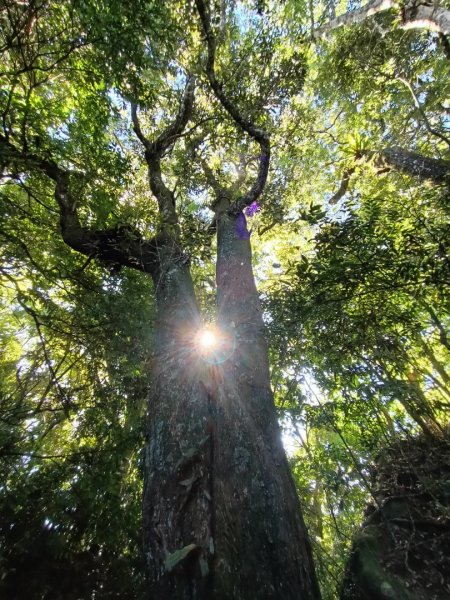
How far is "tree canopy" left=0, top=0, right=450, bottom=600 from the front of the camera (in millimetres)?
3332

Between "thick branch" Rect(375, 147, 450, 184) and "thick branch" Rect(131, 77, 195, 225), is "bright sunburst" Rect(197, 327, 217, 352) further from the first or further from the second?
"thick branch" Rect(375, 147, 450, 184)

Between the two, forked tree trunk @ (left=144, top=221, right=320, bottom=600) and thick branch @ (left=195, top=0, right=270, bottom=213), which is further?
thick branch @ (left=195, top=0, right=270, bottom=213)

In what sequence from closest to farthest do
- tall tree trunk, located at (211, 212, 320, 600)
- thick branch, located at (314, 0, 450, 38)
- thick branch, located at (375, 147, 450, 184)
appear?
1. tall tree trunk, located at (211, 212, 320, 600)
2. thick branch, located at (314, 0, 450, 38)
3. thick branch, located at (375, 147, 450, 184)

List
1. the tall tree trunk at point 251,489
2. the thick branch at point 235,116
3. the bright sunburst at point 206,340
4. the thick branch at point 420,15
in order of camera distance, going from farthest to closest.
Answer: the thick branch at point 420,15 → the thick branch at point 235,116 → the bright sunburst at point 206,340 → the tall tree trunk at point 251,489

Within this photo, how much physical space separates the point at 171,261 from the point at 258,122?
339cm

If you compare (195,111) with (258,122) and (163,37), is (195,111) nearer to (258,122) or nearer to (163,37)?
(258,122)

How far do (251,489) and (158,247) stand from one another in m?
3.09

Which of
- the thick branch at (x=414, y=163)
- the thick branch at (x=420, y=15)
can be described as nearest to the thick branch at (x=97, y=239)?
the thick branch at (x=414, y=163)

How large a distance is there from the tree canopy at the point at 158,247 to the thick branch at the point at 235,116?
31mm

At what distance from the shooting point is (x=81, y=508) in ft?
11.9

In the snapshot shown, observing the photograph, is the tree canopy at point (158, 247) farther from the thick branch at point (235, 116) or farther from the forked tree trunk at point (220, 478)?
the forked tree trunk at point (220, 478)

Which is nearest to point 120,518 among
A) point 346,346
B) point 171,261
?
point 171,261

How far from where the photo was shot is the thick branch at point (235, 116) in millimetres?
3523

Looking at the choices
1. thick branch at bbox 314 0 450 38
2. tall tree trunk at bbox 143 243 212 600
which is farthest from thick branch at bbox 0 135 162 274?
thick branch at bbox 314 0 450 38
